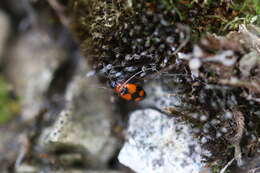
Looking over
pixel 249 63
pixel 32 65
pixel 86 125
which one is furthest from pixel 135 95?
pixel 32 65

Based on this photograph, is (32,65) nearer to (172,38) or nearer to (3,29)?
(3,29)

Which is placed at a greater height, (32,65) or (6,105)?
(32,65)

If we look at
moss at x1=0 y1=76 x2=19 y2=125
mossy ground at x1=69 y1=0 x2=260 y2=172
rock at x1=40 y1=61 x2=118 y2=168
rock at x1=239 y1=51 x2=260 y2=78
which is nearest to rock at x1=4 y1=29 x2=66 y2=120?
moss at x1=0 y1=76 x2=19 y2=125

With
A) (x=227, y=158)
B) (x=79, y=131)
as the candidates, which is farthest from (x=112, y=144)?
(x=227, y=158)

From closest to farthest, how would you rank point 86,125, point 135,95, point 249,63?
point 249,63
point 135,95
point 86,125

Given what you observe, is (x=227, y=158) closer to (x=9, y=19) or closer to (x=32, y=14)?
(x=32, y=14)

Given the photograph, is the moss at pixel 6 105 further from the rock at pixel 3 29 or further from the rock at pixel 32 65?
the rock at pixel 3 29

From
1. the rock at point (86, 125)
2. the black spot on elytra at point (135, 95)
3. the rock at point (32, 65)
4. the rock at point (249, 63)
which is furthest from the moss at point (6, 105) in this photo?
the rock at point (249, 63)
